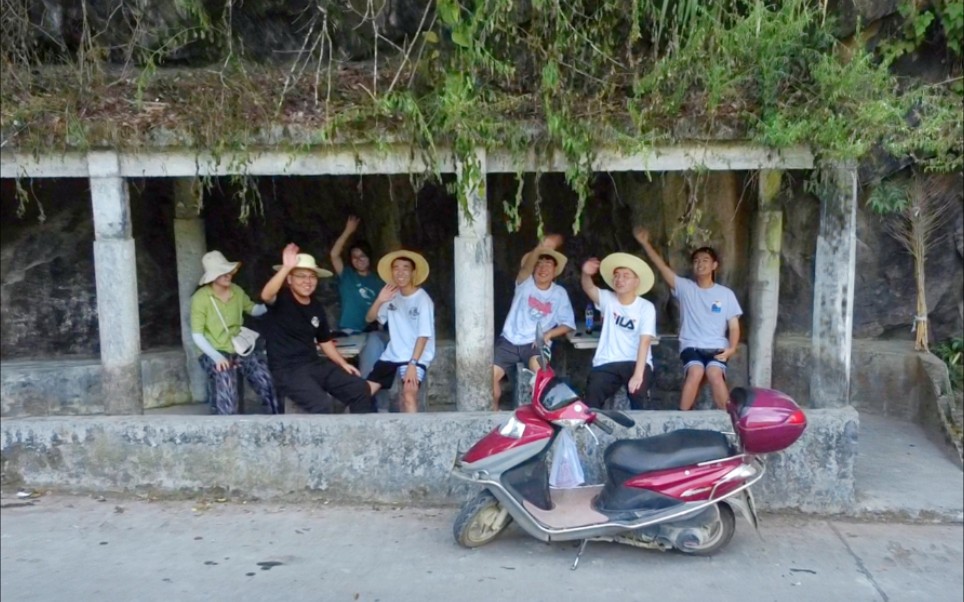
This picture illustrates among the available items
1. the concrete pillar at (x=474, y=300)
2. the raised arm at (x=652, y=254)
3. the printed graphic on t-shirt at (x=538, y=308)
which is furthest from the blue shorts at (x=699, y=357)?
the concrete pillar at (x=474, y=300)

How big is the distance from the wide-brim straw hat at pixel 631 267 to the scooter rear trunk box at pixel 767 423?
79.9 inches

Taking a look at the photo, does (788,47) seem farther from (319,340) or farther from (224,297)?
(224,297)

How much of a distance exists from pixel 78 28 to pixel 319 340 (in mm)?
3390

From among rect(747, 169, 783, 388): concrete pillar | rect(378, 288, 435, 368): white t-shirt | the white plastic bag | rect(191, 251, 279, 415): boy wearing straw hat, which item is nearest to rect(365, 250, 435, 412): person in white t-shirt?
rect(378, 288, 435, 368): white t-shirt

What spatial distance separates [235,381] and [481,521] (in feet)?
9.33

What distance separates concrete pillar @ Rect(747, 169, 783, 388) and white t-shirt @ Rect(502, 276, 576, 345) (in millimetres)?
1760

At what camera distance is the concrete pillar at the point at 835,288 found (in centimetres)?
571

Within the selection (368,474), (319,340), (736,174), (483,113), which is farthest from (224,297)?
(736,174)

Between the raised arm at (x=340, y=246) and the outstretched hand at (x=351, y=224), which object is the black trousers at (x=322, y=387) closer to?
the raised arm at (x=340, y=246)

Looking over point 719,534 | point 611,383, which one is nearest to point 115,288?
point 611,383

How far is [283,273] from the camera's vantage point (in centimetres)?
606

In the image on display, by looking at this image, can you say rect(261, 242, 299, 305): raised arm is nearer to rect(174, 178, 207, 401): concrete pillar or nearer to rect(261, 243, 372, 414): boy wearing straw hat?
rect(261, 243, 372, 414): boy wearing straw hat

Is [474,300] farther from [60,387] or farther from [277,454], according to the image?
[60,387]

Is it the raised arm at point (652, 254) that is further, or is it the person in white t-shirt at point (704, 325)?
the raised arm at point (652, 254)
